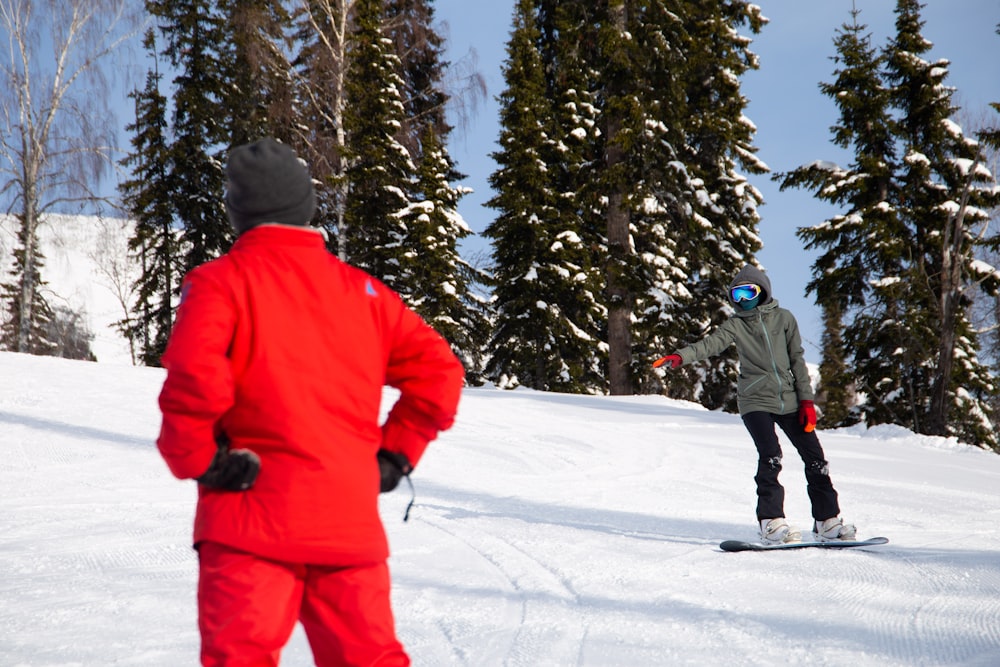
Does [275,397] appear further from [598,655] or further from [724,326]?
[724,326]

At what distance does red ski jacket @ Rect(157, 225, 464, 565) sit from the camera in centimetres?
168

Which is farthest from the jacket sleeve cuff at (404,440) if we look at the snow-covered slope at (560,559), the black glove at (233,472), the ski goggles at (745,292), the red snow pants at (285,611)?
the ski goggles at (745,292)

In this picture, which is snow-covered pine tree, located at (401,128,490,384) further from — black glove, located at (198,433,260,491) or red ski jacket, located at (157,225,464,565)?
black glove, located at (198,433,260,491)

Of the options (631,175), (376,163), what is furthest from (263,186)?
(376,163)

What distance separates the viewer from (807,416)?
5.42 metres

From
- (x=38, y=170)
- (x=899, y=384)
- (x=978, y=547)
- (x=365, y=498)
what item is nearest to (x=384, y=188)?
(x=38, y=170)

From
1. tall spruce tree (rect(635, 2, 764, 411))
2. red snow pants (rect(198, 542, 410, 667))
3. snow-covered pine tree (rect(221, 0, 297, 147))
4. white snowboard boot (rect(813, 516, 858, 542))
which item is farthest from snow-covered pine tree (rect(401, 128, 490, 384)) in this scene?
red snow pants (rect(198, 542, 410, 667))

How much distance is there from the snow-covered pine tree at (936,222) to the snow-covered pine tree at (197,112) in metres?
21.3

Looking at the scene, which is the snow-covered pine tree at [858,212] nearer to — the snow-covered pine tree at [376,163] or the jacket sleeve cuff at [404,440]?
the snow-covered pine tree at [376,163]

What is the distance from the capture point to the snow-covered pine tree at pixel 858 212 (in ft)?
68.6

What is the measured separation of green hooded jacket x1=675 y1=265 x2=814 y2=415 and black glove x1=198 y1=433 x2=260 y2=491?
417cm

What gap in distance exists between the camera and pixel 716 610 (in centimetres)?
394

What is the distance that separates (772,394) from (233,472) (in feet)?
15.1

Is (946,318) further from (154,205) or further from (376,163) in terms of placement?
(154,205)
